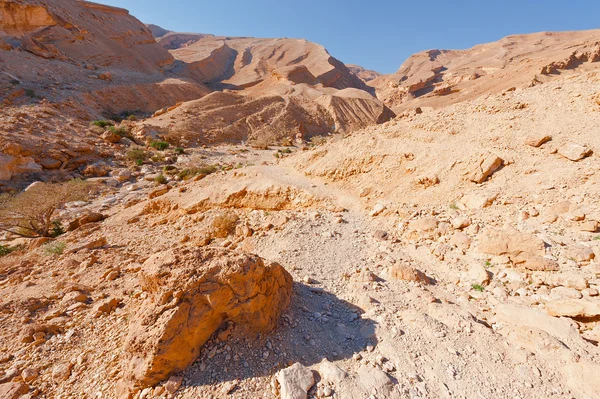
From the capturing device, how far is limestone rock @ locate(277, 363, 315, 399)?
8.96ft

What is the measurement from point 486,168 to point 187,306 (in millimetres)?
6852

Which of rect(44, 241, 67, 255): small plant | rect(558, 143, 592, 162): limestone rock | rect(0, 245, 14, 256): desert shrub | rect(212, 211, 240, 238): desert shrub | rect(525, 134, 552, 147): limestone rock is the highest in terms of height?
rect(525, 134, 552, 147): limestone rock

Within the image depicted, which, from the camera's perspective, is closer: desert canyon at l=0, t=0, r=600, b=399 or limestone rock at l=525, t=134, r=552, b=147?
desert canyon at l=0, t=0, r=600, b=399

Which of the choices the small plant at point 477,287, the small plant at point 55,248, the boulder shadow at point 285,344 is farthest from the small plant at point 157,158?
the small plant at point 477,287

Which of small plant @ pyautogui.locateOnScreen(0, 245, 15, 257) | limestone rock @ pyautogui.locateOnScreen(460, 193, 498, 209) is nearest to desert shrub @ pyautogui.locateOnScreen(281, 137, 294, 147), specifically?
small plant @ pyautogui.locateOnScreen(0, 245, 15, 257)

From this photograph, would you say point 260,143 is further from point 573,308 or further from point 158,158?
point 573,308

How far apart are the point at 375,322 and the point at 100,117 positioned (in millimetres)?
25082

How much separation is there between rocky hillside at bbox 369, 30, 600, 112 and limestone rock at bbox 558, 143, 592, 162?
2894cm

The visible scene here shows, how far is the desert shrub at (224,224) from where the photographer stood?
24.2ft

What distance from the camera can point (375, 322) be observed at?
12.1ft

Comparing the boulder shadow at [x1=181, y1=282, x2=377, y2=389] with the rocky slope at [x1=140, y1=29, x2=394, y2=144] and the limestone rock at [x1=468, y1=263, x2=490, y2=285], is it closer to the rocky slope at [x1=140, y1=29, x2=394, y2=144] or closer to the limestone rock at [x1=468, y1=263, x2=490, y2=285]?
the limestone rock at [x1=468, y1=263, x2=490, y2=285]

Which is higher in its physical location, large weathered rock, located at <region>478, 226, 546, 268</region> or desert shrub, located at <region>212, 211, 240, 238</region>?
large weathered rock, located at <region>478, 226, 546, 268</region>

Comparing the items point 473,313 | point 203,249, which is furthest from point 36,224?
point 473,313

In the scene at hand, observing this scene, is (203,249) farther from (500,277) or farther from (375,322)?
(500,277)
